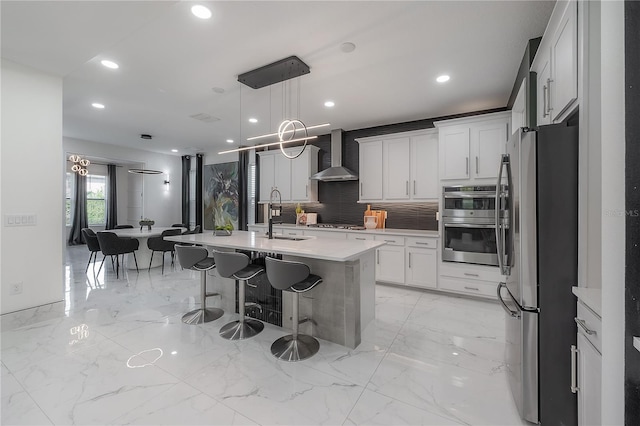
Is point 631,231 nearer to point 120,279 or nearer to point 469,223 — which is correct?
point 469,223

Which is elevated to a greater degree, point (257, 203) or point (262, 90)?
point (262, 90)

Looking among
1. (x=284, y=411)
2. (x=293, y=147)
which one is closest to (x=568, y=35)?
(x=284, y=411)

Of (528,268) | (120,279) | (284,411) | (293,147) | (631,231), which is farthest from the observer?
(293,147)

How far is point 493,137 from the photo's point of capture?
3.79m

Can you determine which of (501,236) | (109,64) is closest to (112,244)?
(109,64)

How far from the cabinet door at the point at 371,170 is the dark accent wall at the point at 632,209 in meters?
3.84

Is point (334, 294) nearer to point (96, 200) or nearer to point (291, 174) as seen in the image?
point (291, 174)

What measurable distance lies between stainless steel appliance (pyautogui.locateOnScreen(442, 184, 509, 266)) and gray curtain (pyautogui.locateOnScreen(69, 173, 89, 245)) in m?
10.6

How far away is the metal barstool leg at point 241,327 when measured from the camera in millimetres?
2739

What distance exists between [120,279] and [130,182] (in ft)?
20.3

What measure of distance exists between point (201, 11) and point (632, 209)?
2.92m

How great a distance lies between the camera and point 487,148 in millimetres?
3818

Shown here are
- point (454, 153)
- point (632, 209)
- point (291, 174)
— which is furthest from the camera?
point (291, 174)

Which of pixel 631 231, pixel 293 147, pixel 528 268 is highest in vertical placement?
pixel 293 147
